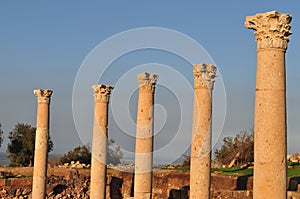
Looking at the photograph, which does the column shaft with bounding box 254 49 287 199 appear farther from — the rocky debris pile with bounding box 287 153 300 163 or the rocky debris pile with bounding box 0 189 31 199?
the rocky debris pile with bounding box 287 153 300 163

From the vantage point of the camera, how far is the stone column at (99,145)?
2306 centimetres

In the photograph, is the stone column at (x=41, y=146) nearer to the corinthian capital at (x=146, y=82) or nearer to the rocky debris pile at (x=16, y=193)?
the rocky debris pile at (x=16, y=193)

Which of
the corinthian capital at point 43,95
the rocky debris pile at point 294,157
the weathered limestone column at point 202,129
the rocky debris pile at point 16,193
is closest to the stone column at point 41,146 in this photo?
the corinthian capital at point 43,95

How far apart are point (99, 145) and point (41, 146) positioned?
4.33 meters

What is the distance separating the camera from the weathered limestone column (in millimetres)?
17633

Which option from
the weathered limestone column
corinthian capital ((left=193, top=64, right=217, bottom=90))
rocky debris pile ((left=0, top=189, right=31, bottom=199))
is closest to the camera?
the weathered limestone column

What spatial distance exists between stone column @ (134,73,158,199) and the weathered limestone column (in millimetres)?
3342

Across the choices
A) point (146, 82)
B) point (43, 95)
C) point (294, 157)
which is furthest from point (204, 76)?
point (294, 157)

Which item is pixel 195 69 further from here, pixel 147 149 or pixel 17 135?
pixel 17 135

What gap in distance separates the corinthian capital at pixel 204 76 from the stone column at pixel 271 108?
21.3ft

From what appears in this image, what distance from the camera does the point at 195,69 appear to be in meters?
17.9

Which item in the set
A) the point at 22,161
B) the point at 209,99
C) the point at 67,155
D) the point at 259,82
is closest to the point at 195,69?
the point at 209,99

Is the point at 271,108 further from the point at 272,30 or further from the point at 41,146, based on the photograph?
the point at 41,146

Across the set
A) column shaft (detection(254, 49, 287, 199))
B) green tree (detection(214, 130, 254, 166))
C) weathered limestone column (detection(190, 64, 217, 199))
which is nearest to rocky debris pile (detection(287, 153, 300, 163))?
green tree (detection(214, 130, 254, 166))
